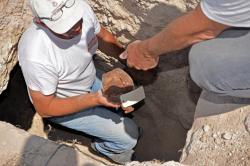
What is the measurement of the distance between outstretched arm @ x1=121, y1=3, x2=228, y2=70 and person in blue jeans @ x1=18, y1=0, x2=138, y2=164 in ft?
1.13

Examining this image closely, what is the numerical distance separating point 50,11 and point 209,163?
1142mm

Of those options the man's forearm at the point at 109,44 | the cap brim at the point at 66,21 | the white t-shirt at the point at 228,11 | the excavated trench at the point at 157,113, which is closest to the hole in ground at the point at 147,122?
the excavated trench at the point at 157,113

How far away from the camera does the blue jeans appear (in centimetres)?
316

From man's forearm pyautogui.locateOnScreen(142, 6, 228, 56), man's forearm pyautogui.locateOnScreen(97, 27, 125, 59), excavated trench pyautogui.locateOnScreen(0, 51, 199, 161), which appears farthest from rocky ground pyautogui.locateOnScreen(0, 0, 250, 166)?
man's forearm pyautogui.locateOnScreen(142, 6, 228, 56)

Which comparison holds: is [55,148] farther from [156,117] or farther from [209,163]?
[156,117]

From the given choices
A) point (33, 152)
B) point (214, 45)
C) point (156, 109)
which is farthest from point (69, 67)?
point (156, 109)

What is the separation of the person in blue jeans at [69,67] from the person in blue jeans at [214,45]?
503 millimetres

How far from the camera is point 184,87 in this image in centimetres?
337

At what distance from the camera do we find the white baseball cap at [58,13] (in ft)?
7.90

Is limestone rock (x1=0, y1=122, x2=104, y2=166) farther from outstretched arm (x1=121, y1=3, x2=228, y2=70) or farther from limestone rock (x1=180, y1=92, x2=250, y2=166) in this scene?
outstretched arm (x1=121, y1=3, x2=228, y2=70)

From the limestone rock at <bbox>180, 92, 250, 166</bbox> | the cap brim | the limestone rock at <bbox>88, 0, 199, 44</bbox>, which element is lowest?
the limestone rock at <bbox>180, 92, 250, 166</bbox>

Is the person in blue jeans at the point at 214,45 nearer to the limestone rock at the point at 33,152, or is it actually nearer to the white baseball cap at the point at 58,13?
the white baseball cap at the point at 58,13

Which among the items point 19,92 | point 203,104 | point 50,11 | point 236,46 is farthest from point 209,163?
point 19,92

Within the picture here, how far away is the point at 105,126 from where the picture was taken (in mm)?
3229
